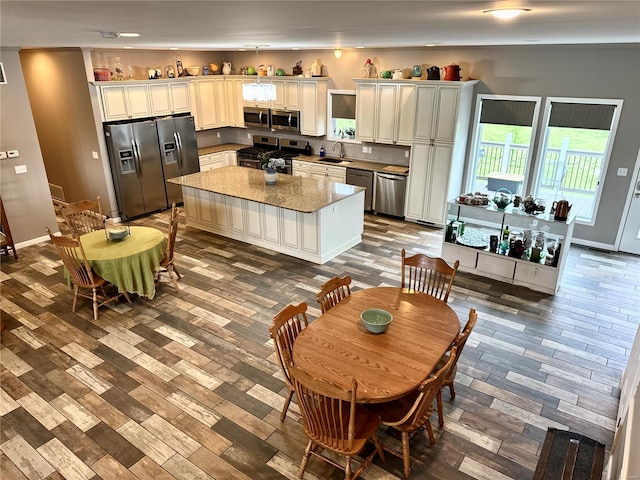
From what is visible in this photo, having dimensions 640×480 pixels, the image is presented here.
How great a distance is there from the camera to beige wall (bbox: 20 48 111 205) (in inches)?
287

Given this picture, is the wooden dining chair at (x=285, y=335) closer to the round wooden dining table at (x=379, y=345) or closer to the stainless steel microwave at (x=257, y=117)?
the round wooden dining table at (x=379, y=345)

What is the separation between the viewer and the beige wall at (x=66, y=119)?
23.9ft

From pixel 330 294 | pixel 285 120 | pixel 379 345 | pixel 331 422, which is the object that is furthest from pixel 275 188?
pixel 331 422

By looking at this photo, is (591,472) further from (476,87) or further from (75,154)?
(75,154)

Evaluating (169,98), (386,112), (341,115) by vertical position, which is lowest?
(341,115)

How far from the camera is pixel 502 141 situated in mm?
7191

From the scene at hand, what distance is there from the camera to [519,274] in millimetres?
5605

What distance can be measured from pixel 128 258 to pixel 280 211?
7.49 feet

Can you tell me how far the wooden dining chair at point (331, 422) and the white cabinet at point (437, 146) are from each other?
5.22 m

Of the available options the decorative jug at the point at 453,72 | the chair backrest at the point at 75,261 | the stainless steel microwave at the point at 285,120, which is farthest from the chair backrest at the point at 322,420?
the stainless steel microwave at the point at 285,120

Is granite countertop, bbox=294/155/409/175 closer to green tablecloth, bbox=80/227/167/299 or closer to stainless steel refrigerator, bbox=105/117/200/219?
stainless steel refrigerator, bbox=105/117/200/219

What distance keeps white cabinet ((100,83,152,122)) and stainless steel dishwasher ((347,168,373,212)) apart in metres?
3.92

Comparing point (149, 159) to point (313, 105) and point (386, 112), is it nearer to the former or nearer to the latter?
point (313, 105)

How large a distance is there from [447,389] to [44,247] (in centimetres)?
635
